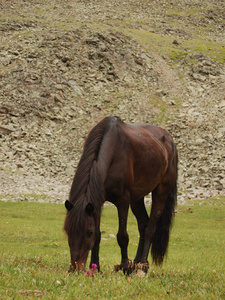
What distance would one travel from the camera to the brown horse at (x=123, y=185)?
6.15 meters

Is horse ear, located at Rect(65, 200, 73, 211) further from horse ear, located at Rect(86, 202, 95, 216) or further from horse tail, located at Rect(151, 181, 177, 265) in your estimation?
horse tail, located at Rect(151, 181, 177, 265)

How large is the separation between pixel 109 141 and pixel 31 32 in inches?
1895

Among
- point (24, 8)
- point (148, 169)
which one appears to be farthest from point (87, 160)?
point (24, 8)

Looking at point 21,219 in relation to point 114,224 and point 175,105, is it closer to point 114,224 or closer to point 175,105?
point 114,224

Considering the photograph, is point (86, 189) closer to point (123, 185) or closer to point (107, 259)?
point (123, 185)

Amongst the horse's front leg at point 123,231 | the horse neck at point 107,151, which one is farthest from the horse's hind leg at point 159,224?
the horse neck at point 107,151

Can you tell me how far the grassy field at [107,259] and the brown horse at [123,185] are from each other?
552mm

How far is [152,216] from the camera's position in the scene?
8914 mm

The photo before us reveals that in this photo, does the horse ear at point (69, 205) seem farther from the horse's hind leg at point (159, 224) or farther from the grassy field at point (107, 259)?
the horse's hind leg at point (159, 224)

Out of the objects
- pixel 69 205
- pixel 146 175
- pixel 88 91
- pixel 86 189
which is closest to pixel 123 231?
pixel 146 175

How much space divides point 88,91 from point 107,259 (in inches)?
1357

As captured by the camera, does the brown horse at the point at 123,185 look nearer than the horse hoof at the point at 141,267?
Yes

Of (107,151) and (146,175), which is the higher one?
(107,151)

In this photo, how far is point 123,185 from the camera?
7.32 m
